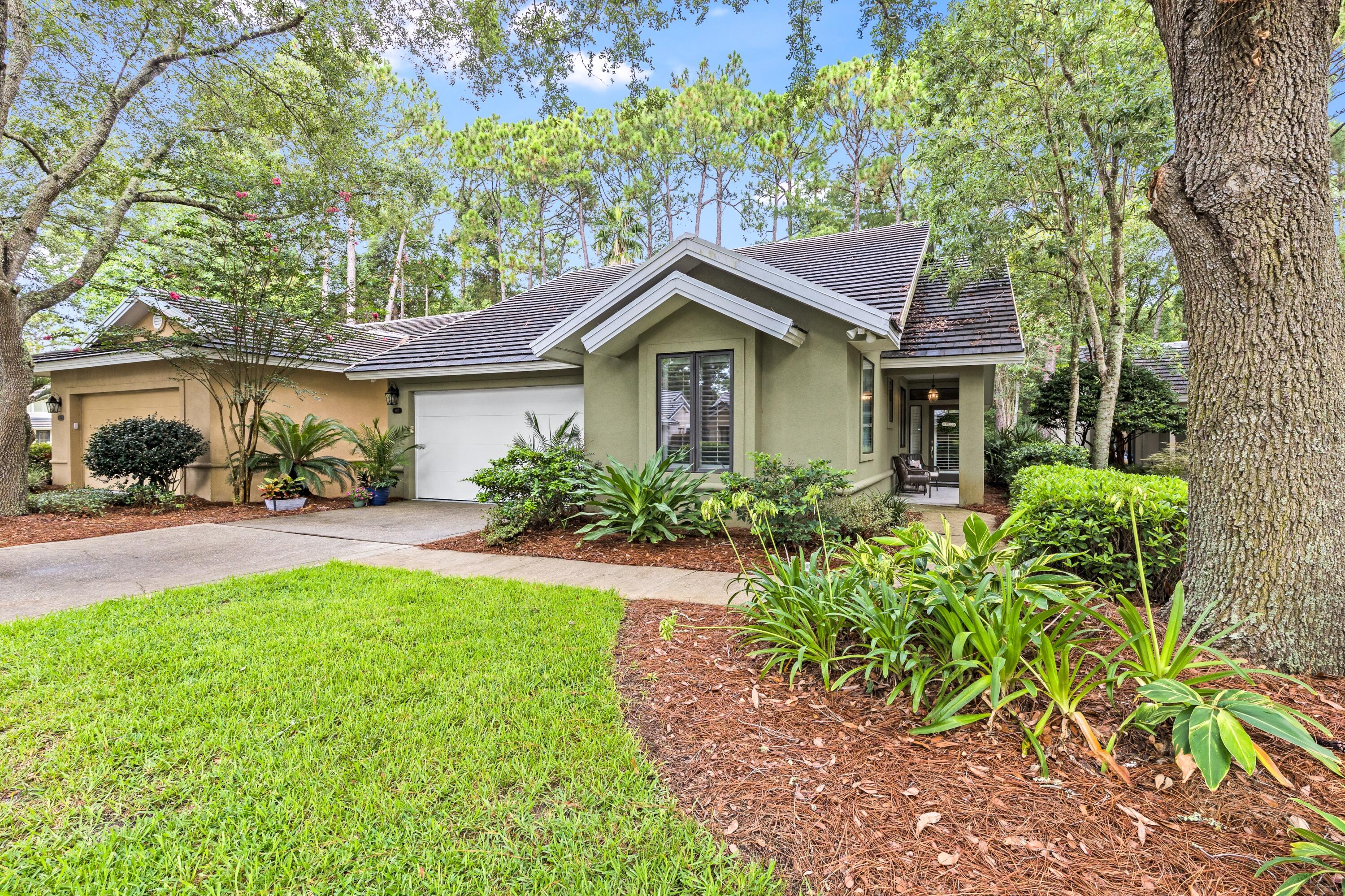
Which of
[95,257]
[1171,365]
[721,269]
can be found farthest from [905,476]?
[95,257]

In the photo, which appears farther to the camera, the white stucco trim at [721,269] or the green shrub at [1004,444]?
the green shrub at [1004,444]

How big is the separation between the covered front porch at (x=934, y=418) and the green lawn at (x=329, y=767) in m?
8.23

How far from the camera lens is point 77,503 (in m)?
9.54

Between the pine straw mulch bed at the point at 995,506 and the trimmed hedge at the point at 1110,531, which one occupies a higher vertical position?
the trimmed hedge at the point at 1110,531

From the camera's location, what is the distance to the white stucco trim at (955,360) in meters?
8.64

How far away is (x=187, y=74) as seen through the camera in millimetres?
9516

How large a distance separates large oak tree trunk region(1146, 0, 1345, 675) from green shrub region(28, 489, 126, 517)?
1389 cm

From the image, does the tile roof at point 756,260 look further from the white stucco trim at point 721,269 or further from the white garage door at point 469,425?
the white stucco trim at point 721,269

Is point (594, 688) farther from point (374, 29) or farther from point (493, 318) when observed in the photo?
point (493, 318)

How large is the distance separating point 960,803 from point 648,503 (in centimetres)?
536

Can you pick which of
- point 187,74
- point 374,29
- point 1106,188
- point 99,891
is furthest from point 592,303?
point 1106,188

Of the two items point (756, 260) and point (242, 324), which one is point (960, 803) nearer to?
point (756, 260)

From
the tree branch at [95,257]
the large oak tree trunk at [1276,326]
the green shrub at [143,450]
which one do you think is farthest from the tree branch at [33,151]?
the large oak tree trunk at [1276,326]

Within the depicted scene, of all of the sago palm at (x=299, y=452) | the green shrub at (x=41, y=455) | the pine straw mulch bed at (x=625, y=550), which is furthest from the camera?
the green shrub at (x=41, y=455)
